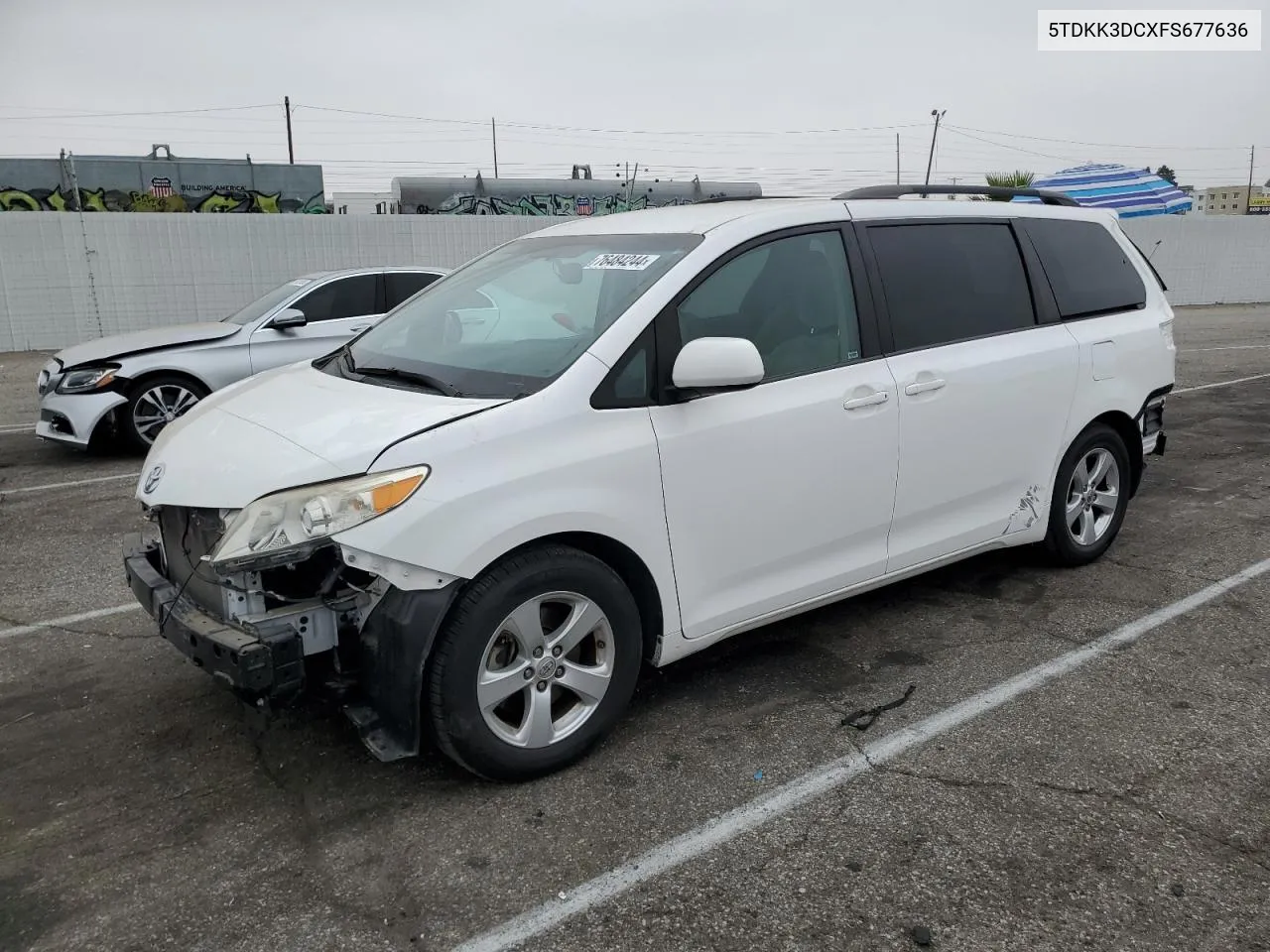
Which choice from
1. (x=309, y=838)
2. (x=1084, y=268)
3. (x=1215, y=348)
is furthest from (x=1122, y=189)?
(x=309, y=838)

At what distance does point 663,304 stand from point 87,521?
477cm

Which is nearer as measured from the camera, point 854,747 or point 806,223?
point 854,747

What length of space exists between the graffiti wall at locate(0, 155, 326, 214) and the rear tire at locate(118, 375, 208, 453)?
1917 centimetres

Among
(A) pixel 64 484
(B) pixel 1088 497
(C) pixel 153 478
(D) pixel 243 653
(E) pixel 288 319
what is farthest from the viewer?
(E) pixel 288 319

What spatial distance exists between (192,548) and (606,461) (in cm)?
139

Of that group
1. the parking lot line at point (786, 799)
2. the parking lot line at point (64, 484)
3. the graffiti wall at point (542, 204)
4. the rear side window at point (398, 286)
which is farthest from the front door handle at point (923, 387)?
the graffiti wall at point (542, 204)

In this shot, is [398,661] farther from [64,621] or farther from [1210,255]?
[1210,255]

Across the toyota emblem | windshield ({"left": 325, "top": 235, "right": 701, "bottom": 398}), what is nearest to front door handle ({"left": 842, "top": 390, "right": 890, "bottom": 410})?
windshield ({"left": 325, "top": 235, "right": 701, "bottom": 398})

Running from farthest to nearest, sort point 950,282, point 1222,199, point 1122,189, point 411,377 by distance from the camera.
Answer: point 1222,199 < point 1122,189 < point 950,282 < point 411,377

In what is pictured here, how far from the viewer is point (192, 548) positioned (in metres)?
3.25

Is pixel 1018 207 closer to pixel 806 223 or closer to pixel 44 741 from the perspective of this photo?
pixel 806 223

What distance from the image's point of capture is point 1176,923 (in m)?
2.55

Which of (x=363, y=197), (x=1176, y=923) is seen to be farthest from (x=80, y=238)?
(x=363, y=197)

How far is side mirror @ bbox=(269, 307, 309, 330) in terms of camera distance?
8.48 m
